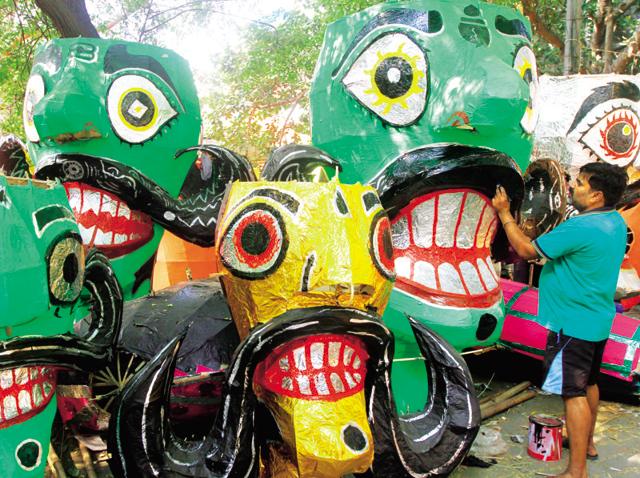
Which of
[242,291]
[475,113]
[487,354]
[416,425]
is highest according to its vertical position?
[475,113]

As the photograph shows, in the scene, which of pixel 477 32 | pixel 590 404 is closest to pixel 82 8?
pixel 477 32

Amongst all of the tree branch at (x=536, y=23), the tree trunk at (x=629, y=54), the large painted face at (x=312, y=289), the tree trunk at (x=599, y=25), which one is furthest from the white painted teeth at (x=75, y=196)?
the tree trunk at (x=599, y=25)

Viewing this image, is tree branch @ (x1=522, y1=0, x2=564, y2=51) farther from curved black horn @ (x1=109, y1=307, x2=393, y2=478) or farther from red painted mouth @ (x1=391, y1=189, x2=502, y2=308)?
curved black horn @ (x1=109, y1=307, x2=393, y2=478)

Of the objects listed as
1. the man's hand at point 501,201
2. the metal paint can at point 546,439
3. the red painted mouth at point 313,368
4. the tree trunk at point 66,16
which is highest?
the tree trunk at point 66,16

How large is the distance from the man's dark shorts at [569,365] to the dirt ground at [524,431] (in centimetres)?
44

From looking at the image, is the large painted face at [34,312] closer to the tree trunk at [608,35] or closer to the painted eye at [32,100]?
the painted eye at [32,100]

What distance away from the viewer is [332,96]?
2.91 meters

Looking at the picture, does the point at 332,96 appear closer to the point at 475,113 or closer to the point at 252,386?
the point at 475,113

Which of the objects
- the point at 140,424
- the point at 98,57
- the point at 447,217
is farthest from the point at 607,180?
the point at 98,57

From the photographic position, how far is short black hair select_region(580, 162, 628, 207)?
2.85 metres

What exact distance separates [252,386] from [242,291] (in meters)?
0.29

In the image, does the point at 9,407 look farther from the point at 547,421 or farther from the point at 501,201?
the point at 547,421

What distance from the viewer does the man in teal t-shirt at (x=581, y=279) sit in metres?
2.84

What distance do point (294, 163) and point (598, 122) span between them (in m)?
2.40
